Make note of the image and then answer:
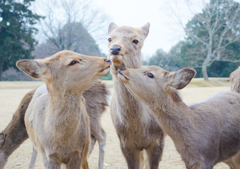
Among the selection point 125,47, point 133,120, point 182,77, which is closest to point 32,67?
point 125,47

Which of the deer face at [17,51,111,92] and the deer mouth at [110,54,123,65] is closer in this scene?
the deer face at [17,51,111,92]

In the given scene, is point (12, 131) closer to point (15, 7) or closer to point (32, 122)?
point (32, 122)

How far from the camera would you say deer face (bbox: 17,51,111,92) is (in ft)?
11.3

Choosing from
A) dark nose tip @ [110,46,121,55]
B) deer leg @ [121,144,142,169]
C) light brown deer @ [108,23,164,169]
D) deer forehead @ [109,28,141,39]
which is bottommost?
deer leg @ [121,144,142,169]

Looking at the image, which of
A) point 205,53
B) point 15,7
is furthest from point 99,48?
point 205,53

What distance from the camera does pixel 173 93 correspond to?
371 cm

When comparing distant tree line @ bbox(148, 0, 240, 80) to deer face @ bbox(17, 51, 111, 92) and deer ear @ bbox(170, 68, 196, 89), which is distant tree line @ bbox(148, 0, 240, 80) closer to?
deer ear @ bbox(170, 68, 196, 89)

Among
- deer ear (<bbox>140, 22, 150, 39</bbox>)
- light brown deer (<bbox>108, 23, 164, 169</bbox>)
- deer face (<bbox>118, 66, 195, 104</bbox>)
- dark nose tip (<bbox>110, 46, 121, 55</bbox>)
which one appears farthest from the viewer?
deer ear (<bbox>140, 22, 150, 39</bbox>)

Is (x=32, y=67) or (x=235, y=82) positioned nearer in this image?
(x=32, y=67)

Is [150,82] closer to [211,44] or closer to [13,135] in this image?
[13,135]

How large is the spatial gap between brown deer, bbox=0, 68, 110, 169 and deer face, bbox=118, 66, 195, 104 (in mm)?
2438

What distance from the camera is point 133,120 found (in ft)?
13.0

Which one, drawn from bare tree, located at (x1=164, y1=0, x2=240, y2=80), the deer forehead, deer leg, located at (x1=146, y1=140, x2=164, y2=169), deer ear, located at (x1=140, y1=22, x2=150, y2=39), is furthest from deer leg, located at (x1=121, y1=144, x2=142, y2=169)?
bare tree, located at (x1=164, y1=0, x2=240, y2=80)

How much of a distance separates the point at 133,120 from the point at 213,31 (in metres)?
29.5
